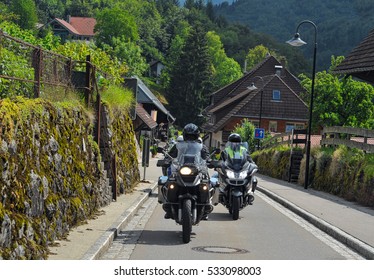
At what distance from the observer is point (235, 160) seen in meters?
17.4

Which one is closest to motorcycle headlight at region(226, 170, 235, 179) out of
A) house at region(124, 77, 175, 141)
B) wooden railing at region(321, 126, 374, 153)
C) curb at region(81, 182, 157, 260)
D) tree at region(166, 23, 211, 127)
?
curb at region(81, 182, 157, 260)

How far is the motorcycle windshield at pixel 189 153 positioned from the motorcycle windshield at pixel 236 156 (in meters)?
3.74

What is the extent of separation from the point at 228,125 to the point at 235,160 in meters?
66.5

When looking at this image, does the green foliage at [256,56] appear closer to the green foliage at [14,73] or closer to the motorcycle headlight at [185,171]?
the motorcycle headlight at [185,171]

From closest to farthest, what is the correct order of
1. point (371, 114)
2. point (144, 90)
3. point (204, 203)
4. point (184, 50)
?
1. point (204, 203)
2. point (371, 114)
3. point (144, 90)
4. point (184, 50)

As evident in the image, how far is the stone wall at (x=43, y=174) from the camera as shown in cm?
879

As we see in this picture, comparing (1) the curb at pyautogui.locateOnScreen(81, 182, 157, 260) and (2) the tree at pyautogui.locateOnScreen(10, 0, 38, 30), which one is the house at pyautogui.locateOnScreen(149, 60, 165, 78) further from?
(1) the curb at pyautogui.locateOnScreen(81, 182, 157, 260)

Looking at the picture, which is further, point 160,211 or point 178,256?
point 160,211

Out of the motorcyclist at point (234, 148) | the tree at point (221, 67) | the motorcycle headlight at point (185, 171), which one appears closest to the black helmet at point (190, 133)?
the motorcycle headlight at point (185, 171)

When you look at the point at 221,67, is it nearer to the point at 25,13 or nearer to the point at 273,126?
the point at 25,13

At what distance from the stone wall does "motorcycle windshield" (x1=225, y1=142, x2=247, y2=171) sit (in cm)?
297

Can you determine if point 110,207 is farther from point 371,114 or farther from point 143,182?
point 371,114

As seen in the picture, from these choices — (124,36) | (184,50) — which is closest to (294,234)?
(184,50)

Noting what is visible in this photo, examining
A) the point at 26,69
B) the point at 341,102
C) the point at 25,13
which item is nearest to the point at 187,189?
the point at 26,69
